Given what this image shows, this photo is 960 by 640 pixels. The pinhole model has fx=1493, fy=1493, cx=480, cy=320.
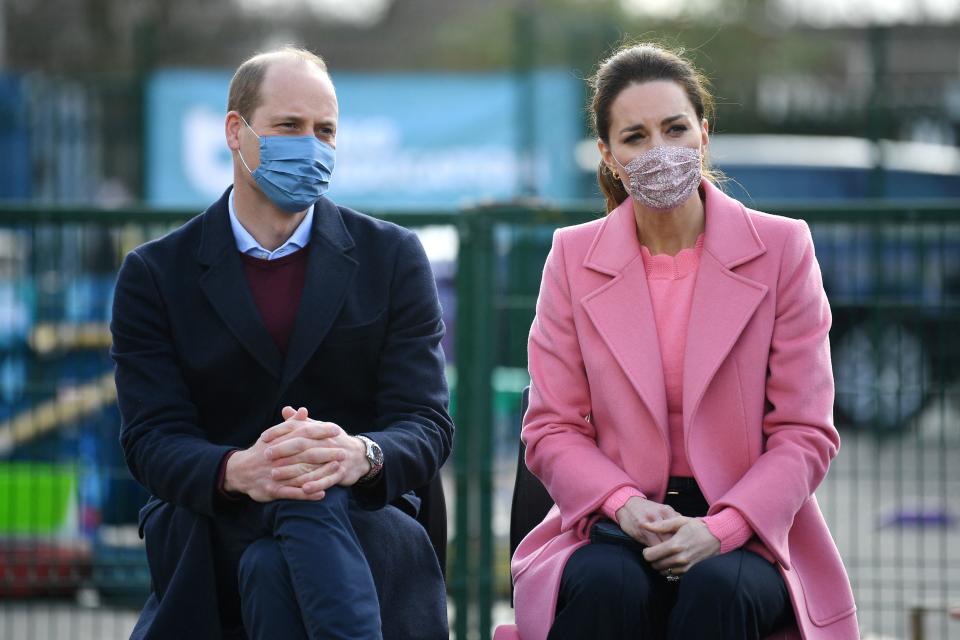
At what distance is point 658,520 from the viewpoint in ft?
12.5

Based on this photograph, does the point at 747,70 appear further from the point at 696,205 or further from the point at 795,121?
the point at 696,205

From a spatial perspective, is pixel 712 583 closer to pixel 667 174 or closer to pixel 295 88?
pixel 667 174

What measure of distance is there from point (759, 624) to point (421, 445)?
1019 mm

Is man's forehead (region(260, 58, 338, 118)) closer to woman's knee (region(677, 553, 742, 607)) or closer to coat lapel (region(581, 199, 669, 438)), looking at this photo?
coat lapel (region(581, 199, 669, 438))

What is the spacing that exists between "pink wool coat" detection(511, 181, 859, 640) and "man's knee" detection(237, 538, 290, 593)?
0.66 metres

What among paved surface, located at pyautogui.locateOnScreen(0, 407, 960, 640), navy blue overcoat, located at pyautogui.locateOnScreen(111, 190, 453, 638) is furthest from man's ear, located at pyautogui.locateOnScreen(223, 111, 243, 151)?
paved surface, located at pyautogui.locateOnScreen(0, 407, 960, 640)

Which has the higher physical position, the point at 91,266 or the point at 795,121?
the point at 795,121

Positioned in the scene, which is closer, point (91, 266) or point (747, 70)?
point (91, 266)

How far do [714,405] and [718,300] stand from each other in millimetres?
288

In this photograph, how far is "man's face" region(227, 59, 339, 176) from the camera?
425cm

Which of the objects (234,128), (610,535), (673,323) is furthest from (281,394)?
(673,323)

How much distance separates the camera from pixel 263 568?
3.74m

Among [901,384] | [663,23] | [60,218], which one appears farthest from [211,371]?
[663,23]

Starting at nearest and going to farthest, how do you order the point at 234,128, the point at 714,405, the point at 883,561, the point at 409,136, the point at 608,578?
1. the point at 608,578
2. the point at 714,405
3. the point at 234,128
4. the point at 883,561
5. the point at 409,136
